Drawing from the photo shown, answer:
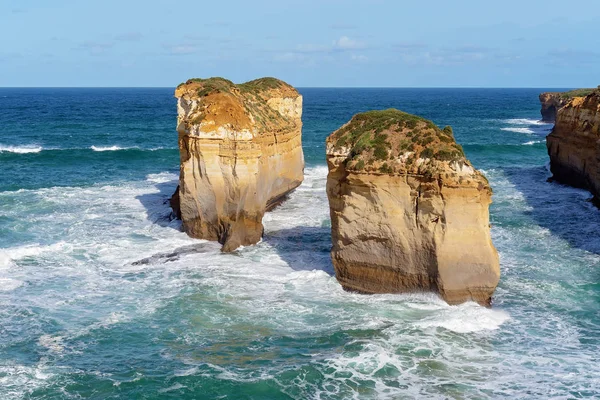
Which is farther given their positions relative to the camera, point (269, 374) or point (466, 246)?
point (466, 246)

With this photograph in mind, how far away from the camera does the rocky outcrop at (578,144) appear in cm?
3691

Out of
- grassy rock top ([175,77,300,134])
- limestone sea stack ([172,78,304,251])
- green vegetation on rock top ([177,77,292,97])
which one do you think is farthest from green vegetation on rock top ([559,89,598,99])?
limestone sea stack ([172,78,304,251])

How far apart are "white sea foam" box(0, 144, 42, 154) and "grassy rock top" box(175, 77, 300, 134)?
27.0m

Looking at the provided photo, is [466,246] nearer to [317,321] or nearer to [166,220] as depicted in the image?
[317,321]

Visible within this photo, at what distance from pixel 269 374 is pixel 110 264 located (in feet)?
38.8

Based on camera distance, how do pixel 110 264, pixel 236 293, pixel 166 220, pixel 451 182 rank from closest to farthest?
pixel 451 182
pixel 236 293
pixel 110 264
pixel 166 220

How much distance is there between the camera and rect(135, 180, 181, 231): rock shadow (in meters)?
32.6

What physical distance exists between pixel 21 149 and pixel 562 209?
4726cm

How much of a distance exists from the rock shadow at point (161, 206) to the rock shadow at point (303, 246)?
5359mm

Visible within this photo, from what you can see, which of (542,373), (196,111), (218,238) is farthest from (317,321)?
(196,111)

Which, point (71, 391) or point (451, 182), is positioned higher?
point (451, 182)

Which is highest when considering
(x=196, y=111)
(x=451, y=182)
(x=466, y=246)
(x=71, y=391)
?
(x=196, y=111)

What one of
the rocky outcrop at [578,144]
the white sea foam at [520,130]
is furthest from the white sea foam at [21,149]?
the white sea foam at [520,130]

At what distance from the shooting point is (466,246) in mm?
20656
